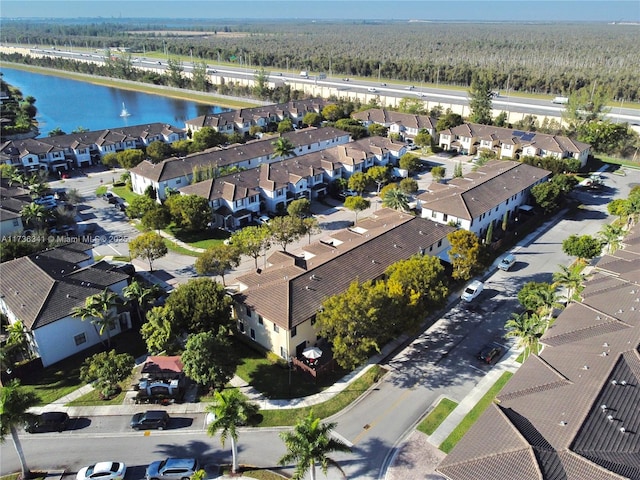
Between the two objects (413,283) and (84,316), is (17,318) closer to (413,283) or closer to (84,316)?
(84,316)

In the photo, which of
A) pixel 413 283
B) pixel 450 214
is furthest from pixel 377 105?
pixel 413 283

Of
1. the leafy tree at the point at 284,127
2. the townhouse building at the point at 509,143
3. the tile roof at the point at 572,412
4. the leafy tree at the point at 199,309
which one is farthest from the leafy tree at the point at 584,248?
the leafy tree at the point at 284,127

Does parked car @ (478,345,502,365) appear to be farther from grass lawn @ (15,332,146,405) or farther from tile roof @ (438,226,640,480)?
grass lawn @ (15,332,146,405)

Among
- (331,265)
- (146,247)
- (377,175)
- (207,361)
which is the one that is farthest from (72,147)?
(207,361)

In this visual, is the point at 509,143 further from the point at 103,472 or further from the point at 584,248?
the point at 103,472

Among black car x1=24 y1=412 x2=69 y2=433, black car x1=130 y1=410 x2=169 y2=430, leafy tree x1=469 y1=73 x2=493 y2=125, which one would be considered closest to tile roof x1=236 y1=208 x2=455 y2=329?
black car x1=130 y1=410 x2=169 y2=430

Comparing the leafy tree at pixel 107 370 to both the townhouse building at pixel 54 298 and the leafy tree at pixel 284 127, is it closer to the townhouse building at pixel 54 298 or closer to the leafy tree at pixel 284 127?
the townhouse building at pixel 54 298
